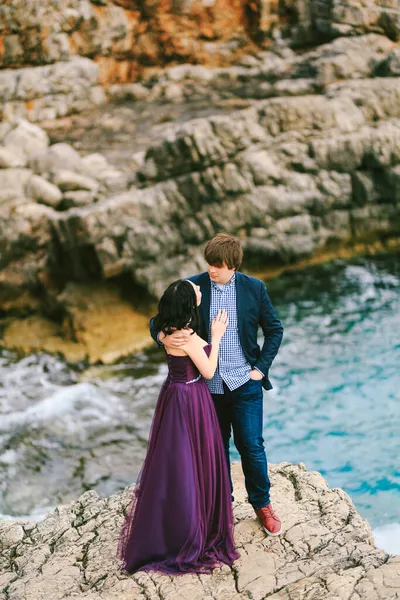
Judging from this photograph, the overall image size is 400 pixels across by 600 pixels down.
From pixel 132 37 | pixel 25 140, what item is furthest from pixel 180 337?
pixel 132 37

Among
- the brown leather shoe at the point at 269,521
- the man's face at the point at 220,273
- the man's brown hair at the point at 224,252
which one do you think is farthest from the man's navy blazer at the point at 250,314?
the brown leather shoe at the point at 269,521

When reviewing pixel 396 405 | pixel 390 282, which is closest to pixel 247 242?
pixel 390 282

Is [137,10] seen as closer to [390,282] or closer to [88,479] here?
[390,282]

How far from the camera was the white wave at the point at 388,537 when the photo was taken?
5988 millimetres

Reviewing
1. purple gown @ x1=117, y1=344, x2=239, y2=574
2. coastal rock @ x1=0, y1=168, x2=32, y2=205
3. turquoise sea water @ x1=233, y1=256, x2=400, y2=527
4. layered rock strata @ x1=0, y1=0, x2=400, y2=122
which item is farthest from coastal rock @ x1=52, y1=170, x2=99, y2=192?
Result: purple gown @ x1=117, y1=344, x2=239, y2=574

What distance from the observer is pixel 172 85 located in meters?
14.7

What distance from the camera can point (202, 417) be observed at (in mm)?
3393

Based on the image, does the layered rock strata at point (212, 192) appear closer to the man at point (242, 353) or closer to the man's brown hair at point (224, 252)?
the man at point (242, 353)

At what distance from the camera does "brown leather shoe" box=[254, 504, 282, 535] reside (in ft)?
12.2

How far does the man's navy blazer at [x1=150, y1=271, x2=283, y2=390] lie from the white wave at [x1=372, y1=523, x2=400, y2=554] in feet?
11.1

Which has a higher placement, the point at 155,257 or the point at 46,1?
the point at 46,1

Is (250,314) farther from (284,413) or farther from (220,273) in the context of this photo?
(284,413)

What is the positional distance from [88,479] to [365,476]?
131 inches

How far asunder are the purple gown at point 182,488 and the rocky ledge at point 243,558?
0.38 feet
